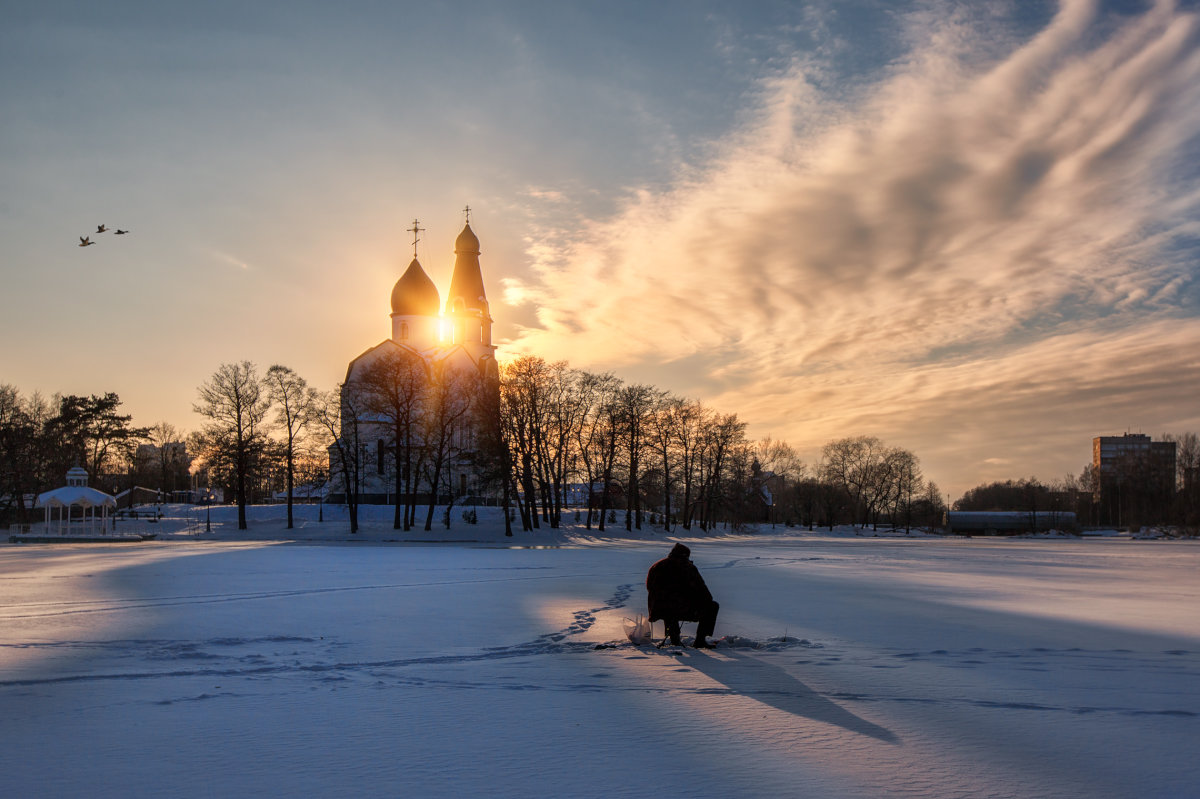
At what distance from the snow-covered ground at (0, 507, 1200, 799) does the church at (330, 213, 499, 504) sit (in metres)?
38.6

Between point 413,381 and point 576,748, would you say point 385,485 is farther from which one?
point 576,748

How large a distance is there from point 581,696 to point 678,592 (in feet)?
10.8

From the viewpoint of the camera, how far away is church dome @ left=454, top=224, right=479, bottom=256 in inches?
3236

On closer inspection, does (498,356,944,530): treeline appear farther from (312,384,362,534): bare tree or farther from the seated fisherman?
the seated fisherman

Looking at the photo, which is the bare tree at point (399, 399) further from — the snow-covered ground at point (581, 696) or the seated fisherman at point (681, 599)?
the seated fisherman at point (681, 599)

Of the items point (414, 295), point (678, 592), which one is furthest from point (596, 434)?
point (678, 592)

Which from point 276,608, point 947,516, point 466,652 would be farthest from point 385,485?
point 947,516

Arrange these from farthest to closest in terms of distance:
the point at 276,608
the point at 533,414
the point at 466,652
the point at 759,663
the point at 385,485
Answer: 1. the point at 385,485
2. the point at 533,414
3. the point at 276,608
4. the point at 466,652
5. the point at 759,663

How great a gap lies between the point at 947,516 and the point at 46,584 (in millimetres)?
114748

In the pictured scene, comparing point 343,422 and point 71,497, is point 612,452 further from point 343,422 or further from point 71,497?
point 71,497

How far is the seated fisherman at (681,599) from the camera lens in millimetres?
11992

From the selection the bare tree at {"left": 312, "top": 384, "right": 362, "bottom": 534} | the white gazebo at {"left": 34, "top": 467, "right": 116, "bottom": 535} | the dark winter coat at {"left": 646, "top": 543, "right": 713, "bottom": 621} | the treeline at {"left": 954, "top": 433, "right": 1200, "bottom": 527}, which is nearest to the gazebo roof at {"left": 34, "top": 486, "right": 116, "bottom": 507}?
the white gazebo at {"left": 34, "top": 467, "right": 116, "bottom": 535}

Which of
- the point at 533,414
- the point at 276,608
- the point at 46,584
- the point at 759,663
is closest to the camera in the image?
the point at 759,663

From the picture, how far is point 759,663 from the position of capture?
35.8ft
